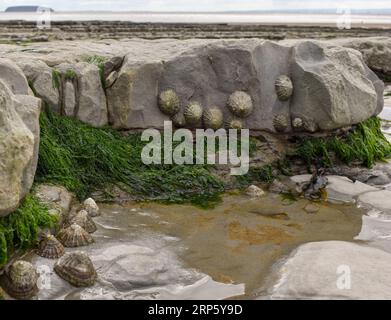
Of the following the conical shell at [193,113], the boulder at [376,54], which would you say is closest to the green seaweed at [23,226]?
the conical shell at [193,113]

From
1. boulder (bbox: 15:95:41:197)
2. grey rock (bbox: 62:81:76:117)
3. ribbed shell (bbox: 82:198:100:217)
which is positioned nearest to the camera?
boulder (bbox: 15:95:41:197)

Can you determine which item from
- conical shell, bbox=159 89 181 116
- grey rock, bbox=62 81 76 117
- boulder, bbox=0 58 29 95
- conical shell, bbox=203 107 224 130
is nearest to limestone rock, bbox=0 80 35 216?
boulder, bbox=0 58 29 95

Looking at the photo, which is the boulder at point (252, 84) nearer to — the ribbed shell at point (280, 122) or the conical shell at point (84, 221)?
the ribbed shell at point (280, 122)

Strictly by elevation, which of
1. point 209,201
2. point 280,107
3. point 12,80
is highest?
point 12,80

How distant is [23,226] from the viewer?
13.4 feet

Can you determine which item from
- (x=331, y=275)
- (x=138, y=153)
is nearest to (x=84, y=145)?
(x=138, y=153)

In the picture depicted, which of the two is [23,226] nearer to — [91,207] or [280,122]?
[91,207]

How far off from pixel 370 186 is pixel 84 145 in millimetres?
3560

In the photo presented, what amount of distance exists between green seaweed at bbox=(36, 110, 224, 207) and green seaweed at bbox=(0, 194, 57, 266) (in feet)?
3.28

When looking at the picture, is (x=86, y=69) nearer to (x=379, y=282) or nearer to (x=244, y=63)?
(x=244, y=63)

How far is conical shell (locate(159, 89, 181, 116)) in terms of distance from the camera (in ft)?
21.0

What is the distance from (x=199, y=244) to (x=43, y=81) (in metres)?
2.69

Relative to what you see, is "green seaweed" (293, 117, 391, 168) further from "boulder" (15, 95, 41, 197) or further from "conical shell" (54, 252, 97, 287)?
"conical shell" (54, 252, 97, 287)

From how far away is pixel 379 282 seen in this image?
12.3 feet
